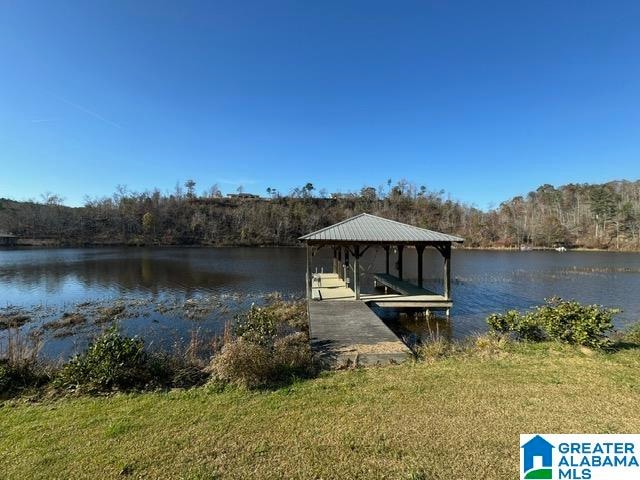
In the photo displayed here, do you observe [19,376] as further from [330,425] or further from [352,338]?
[352,338]

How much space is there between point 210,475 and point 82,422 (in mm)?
2166

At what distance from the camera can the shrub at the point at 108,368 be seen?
16.6 feet

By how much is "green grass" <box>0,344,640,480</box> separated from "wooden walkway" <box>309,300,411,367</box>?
859mm

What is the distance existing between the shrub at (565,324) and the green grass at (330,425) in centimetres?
109

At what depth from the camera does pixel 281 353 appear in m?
5.83

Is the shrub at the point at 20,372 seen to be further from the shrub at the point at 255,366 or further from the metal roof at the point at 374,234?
the metal roof at the point at 374,234

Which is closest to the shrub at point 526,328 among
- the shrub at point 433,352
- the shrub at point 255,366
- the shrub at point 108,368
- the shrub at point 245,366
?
the shrub at point 433,352

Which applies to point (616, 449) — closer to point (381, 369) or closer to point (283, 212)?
point (381, 369)

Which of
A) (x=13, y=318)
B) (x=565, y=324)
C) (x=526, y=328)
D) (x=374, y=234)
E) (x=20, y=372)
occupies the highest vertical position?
(x=374, y=234)

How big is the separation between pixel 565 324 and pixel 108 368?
8.66 m

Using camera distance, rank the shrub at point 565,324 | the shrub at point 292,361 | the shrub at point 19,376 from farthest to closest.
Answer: the shrub at point 565,324 → the shrub at point 292,361 → the shrub at point 19,376

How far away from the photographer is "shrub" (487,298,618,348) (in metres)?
6.52

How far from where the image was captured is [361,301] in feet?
41.6

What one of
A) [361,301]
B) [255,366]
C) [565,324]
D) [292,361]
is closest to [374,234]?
[361,301]
